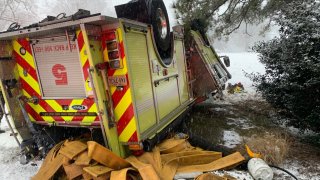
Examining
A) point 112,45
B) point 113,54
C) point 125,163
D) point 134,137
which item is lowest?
point 125,163

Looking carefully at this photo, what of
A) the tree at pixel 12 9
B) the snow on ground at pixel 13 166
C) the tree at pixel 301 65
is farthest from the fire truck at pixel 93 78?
the tree at pixel 12 9

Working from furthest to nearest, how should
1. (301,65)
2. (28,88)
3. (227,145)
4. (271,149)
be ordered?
(301,65), (227,145), (28,88), (271,149)

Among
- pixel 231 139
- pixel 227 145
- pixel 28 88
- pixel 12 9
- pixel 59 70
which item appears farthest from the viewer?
pixel 12 9

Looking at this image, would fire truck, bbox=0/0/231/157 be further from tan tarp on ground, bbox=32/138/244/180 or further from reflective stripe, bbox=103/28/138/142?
tan tarp on ground, bbox=32/138/244/180

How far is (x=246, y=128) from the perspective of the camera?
211 inches

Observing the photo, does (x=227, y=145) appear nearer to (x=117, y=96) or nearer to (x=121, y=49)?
(x=117, y=96)

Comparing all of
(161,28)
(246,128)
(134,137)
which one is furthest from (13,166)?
(246,128)

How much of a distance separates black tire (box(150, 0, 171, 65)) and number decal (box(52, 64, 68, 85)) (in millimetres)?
1408

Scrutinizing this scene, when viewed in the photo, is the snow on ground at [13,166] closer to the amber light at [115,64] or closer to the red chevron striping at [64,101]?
the red chevron striping at [64,101]

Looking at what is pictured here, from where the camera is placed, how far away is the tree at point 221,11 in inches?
291

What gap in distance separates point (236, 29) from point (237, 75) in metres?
5.03

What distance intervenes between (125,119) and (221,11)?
6.43m

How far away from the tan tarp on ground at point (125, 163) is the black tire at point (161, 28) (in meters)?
1.51

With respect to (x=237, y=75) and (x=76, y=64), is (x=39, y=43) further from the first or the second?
(x=237, y=75)
